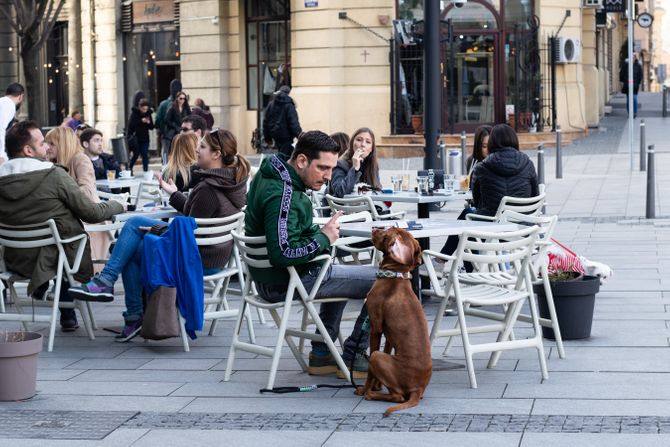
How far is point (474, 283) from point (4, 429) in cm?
286

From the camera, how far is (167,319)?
8305mm

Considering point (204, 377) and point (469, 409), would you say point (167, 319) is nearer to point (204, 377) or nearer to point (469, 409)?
point (204, 377)

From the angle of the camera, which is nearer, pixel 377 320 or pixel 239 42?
pixel 377 320

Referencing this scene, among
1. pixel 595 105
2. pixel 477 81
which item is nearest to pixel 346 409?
pixel 477 81

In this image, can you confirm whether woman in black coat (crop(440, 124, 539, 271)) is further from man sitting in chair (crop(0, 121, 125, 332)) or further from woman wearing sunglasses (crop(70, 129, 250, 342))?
man sitting in chair (crop(0, 121, 125, 332))

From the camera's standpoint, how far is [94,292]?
851cm

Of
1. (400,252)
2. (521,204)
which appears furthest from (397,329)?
(521,204)

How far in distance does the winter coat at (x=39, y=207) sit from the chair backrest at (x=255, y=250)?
5.57 feet

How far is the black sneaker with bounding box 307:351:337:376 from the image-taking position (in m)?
7.56

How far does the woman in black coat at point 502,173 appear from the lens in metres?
Result: 10.1

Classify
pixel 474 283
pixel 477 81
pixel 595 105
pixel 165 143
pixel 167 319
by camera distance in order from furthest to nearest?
pixel 595 105 < pixel 477 81 < pixel 165 143 < pixel 167 319 < pixel 474 283

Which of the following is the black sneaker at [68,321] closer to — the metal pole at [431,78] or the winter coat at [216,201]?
the winter coat at [216,201]

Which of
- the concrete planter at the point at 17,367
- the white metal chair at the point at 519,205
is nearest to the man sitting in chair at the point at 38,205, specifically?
the concrete planter at the point at 17,367

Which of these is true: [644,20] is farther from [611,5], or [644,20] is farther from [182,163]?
[182,163]
